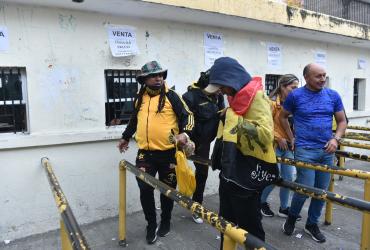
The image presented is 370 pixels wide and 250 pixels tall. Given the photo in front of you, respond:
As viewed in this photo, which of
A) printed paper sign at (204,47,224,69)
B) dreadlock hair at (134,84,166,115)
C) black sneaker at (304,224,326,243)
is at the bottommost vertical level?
black sneaker at (304,224,326,243)

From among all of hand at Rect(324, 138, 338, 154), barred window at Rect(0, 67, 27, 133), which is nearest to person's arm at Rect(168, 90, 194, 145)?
hand at Rect(324, 138, 338, 154)

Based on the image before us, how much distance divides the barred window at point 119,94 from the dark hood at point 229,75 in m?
2.18

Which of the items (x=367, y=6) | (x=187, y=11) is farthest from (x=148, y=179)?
(x=367, y=6)

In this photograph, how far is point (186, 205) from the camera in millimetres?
2092

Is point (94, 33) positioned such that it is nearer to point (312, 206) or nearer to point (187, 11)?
point (187, 11)

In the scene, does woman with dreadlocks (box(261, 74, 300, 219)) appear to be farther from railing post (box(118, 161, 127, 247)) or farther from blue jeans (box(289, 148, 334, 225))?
railing post (box(118, 161, 127, 247))

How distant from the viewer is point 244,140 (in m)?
2.32

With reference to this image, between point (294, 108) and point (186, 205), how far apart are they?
1.91 metres

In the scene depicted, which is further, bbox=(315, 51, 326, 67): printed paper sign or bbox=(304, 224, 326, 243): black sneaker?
bbox=(315, 51, 326, 67): printed paper sign

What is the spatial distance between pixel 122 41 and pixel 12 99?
1360 millimetres

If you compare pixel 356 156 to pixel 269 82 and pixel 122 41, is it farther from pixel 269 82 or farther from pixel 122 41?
pixel 269 82

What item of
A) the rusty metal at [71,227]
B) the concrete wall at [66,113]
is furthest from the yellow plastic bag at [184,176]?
the concrete wall at [66,113]

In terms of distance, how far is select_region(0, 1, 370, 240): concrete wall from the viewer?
3580 millimetres

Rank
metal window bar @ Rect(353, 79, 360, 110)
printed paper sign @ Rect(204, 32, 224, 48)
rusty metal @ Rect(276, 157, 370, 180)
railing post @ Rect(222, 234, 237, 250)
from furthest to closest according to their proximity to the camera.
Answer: metal window bar @ Rect(353, 79, 360, 110) → printed paper sign @ Rect(204, 32, 224, 48) → rusty metal @ Rect(276, 157, 370, 180) → railing post @ Rect(222, 234, 237, 250)
